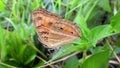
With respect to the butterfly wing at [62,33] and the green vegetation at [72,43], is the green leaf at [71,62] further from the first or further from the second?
the butterfly wing at [62,33]

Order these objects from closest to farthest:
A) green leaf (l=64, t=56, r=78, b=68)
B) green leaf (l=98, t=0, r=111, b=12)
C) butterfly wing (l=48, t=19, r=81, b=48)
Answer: butterfly wing (l=48, t=19, r=81, b=48) → green leaf (l=64, t=56, r=78, b=68) → green leaf (l=98, t=0, r=111, b=12)

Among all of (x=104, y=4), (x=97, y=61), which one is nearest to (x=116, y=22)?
(x=97, y=61)

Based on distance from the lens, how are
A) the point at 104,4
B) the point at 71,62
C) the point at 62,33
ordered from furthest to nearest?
the point at 104,4 < the point at 71,62 < the point at 62,33

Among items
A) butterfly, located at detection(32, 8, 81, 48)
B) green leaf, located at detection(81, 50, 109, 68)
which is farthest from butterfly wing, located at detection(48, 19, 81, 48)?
green leaf, located at detection(81, 50, 109, 68)

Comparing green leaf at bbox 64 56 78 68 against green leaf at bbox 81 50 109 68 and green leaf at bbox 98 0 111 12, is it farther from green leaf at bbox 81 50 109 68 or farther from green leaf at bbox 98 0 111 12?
green leaf at bbox 98 0 111 12

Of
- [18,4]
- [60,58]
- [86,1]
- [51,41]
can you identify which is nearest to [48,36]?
[51,41]

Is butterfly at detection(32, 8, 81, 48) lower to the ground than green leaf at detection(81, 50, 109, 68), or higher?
higher

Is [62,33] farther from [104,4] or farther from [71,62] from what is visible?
[104,4]

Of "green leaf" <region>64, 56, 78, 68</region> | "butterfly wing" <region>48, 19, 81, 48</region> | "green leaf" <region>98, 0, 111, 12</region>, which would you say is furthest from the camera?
"green leaf" <region>98, 0, 111, 12</region>

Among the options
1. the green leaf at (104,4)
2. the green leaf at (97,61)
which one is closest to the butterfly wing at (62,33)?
the green leaf at (97,61)
